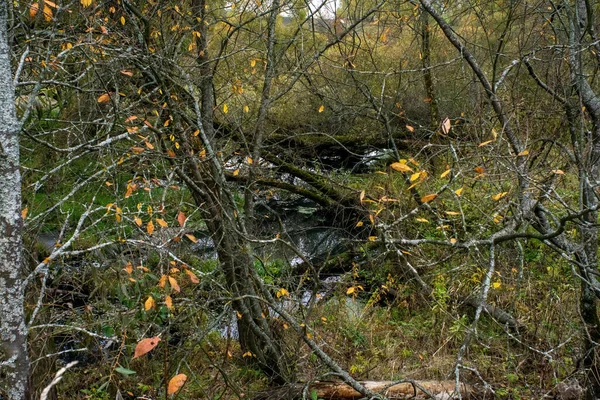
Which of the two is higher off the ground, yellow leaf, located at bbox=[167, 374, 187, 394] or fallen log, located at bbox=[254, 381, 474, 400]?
yellow leaf, located at bbox=[167, 374, 187, 394]

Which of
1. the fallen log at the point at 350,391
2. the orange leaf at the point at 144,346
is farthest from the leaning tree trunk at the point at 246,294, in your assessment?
the orange leaf at the point at 144,346

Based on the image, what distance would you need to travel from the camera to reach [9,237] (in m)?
1.59

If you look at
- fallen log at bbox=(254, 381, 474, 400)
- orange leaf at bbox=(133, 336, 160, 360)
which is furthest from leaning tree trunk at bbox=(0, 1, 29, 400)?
fallen log at bbox=(254, 381, 474, 400)

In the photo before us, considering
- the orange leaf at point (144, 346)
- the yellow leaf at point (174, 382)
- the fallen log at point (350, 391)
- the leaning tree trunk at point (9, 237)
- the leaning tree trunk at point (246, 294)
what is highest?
the leaning tree trunk at point (9, 237)

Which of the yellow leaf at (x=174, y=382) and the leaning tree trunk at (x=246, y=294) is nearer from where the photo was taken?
the yellow leaf at (x=174, y=382)

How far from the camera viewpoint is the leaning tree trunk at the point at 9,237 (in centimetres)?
159

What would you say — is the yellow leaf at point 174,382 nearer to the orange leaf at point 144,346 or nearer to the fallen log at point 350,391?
the orange leaf at point 144,346

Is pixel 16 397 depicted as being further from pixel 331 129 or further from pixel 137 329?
pixel 331 129

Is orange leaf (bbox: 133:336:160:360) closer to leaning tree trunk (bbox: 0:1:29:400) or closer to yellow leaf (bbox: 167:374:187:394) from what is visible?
yellow leaf (bbox: 167:374:187:394)

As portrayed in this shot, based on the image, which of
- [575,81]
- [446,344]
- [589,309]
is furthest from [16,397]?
[446,344]

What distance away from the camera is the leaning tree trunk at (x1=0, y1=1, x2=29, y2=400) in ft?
5.23

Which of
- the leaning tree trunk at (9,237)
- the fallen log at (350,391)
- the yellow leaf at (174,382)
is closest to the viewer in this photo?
the leaning tree trunk at (9,237)

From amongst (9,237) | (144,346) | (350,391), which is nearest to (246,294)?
(350,391)

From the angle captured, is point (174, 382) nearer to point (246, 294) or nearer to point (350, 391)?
point (246, 294)
